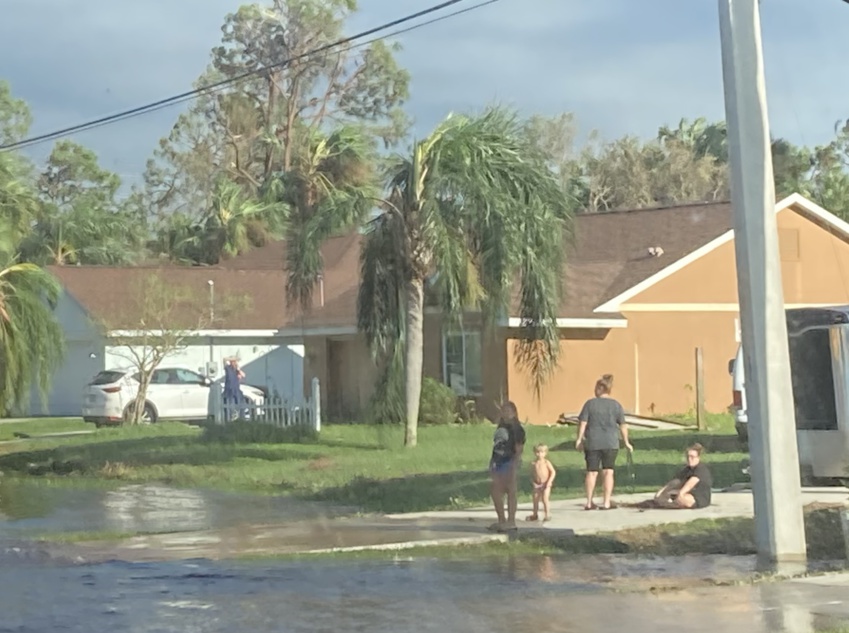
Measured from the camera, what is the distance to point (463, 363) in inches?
1165

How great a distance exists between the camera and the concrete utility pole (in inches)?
453

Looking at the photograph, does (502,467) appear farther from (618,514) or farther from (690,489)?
(690,489)

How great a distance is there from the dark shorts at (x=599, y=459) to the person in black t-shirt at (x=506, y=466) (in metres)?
1.44

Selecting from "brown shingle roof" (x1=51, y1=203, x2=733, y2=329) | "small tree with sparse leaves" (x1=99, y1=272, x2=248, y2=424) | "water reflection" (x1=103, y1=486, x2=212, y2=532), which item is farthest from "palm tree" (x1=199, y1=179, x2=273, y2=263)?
"water reflection" (x1=103, y1=486, x2=212, y2=532)

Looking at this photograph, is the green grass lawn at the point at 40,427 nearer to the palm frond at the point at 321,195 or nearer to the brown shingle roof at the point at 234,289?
the brown shingle roof at the point at 234,289

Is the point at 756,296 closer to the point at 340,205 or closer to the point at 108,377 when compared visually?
the point at 340,205

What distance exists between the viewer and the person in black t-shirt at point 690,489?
14.8m

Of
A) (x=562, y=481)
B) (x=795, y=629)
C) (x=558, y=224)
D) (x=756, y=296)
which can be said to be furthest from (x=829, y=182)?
(x=795, y=629)

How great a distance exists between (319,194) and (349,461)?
27.9 metres

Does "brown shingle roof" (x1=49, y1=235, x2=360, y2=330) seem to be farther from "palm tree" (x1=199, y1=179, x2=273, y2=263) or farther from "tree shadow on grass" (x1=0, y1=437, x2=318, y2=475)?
"tree shadow on grass" (x1=0, y1=437, x2=318, y2=475)

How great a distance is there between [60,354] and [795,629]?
1945 cm

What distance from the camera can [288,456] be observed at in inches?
885

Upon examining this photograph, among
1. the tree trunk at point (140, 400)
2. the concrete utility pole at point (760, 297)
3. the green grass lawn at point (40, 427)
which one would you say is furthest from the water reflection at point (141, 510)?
the green grass lawn at point (40, 427)

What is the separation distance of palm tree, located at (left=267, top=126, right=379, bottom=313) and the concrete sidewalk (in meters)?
7.69
